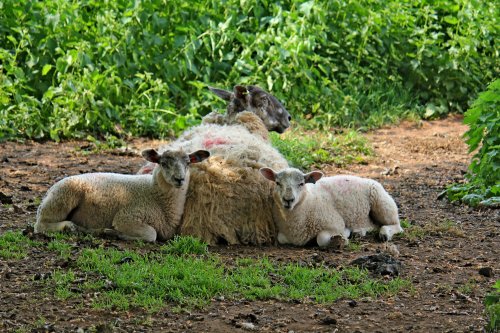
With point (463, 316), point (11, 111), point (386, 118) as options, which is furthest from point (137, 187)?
point (386, 118)

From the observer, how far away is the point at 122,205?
772 centimetres

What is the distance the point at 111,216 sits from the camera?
25.5 feet

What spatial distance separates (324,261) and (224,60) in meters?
6.54

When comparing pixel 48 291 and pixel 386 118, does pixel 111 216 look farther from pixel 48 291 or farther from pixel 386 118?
pixel 386 118

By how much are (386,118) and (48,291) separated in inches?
335

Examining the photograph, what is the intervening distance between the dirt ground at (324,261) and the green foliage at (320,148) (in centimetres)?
21

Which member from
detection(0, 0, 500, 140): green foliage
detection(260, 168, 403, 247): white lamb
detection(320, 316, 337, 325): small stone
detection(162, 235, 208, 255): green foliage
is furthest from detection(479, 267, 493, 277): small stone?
detection(0, 0, 500, 140): green foliage

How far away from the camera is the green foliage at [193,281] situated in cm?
627

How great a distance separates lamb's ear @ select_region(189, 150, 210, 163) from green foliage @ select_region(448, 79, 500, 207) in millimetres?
2966

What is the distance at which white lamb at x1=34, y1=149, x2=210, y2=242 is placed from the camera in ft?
25.2

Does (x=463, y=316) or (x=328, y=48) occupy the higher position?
(x=328, y=48)

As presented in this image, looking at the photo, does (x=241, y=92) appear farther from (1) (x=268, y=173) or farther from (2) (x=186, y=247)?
(2) (x=186, y=247)

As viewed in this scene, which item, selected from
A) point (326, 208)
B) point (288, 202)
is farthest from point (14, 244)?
point (326, 208)

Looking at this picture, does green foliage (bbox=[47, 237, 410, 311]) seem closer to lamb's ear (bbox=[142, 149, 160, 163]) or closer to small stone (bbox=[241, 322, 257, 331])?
small stone (bbox=[241, 322, 257, 331])
